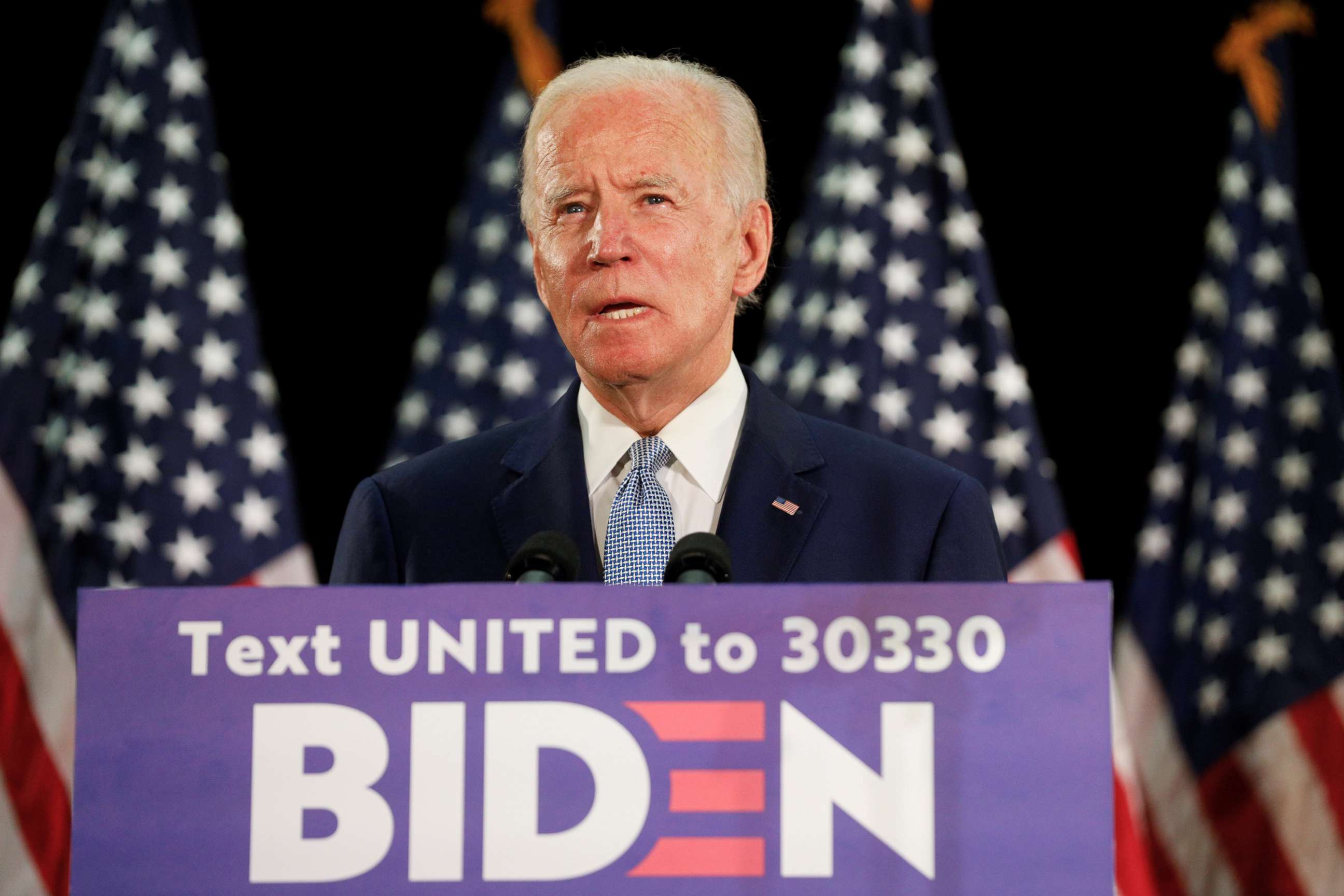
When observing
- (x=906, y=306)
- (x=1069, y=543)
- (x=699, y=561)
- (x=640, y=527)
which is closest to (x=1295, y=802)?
(x=1069, y=543)

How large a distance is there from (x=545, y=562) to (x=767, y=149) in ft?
10.7

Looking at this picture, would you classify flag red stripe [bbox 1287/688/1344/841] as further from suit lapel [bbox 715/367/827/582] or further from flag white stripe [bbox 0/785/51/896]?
flag white stripe [bbox 0/785/51/896]

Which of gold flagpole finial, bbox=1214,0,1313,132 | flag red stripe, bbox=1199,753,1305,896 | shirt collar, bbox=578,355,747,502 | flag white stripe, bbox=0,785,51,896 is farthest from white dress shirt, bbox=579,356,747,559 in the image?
gold flagpole finial, bbox=1214,0,1313,132

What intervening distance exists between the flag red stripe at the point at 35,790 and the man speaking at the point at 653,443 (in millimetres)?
2200

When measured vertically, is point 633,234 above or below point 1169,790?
above

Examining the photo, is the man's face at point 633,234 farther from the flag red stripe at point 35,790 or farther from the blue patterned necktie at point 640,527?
the flag red stripe at point 35,790

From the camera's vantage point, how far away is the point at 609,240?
1653mm

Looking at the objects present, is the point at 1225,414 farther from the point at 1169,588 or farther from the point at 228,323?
the point at 228,323

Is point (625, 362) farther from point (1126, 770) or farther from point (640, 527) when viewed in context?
point (1126, 770)

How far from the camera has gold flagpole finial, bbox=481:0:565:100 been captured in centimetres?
394

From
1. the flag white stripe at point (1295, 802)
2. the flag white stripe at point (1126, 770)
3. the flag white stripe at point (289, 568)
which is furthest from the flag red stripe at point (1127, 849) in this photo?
the flag white stripe at point (289, 568)

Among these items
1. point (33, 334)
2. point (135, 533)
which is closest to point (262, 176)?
point (33, 334)

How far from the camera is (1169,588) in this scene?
410 centimetres

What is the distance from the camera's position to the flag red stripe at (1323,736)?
3830mm
